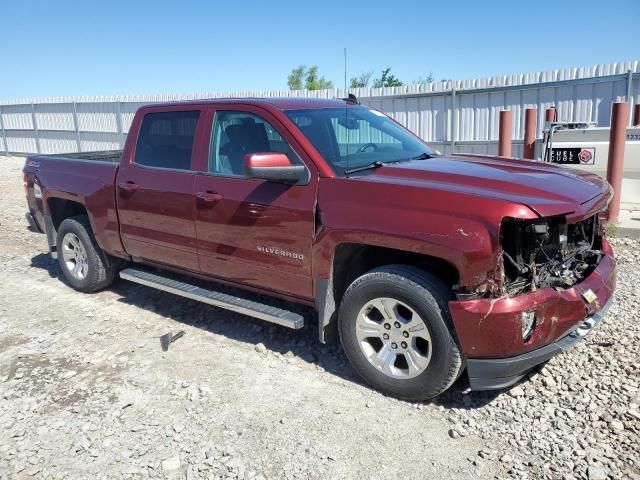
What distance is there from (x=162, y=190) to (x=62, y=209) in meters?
2.15

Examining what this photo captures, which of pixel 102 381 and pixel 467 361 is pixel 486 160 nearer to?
pixel 467 361

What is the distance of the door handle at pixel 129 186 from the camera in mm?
4953

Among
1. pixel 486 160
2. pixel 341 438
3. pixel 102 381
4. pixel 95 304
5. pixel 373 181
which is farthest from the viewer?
pixel 95 304

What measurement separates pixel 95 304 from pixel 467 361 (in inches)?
155

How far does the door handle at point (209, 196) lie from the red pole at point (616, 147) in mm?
5327

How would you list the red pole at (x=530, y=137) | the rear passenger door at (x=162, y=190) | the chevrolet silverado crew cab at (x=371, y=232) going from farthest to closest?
the red pole at (x=530, y=137) < the rear passenger door at (x=162, y=190) < the chevrolet silverado crew cab at (x=371, y=232)

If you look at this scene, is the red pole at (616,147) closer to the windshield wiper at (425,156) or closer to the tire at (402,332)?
the windshield wiper at (425,156)

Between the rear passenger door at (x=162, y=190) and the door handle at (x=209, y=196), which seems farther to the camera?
the rear passenger door at (x=162, y=190)

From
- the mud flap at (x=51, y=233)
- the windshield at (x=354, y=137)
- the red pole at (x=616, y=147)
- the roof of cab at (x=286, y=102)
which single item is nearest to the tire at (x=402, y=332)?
the windshield at (x=354, y=137)

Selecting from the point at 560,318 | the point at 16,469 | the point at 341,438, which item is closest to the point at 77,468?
the point at 16,469

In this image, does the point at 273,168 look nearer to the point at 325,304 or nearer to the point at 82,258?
the point at 325,304

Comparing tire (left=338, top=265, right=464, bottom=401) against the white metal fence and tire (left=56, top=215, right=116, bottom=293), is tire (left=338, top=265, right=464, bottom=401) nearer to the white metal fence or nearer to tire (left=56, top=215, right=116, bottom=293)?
tire (left=56, top=215, right=116, bottom=293)

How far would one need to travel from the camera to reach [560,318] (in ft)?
10.7

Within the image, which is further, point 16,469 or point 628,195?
point 628,195
